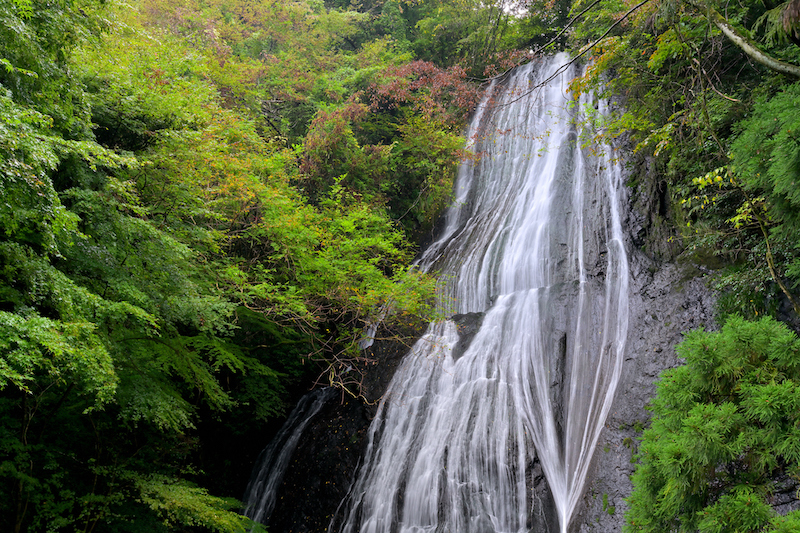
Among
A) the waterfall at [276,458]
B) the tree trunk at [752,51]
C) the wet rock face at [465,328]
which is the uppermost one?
the tree trunk at [752,51]

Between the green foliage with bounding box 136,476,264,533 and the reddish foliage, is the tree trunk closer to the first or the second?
the reddish foliage

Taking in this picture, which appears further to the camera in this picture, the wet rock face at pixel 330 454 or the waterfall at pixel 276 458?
the waterfall at pixel 276 458

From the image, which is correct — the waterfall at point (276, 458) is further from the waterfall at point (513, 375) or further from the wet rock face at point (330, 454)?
the waterfall at point (513, 375)

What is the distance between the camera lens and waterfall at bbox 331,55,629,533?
6.08 meters

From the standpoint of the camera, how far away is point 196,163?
6.70m

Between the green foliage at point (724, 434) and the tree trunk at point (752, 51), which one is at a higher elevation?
the tree trunk at point (752, 51)

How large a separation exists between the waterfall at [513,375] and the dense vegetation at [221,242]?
3.63ft

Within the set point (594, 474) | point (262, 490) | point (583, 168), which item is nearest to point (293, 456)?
point (262, 490)

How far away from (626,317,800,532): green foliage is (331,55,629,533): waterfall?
2801mm

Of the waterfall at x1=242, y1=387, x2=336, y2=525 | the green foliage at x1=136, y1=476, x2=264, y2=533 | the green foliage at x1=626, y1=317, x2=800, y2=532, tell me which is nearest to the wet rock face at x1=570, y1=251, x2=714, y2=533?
the green foliage at x1=626, y1=317, x2=800, y2=532

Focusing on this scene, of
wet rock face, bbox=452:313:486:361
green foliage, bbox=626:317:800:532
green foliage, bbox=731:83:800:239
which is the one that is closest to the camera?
green foliage, bbox=626:317:800:532

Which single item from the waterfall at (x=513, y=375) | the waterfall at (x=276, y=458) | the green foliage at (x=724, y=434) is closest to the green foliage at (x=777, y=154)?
the green foliage at (x=724, y=434)

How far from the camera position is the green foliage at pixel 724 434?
2.52 metres

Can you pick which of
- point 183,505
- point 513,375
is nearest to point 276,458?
point 183,505
